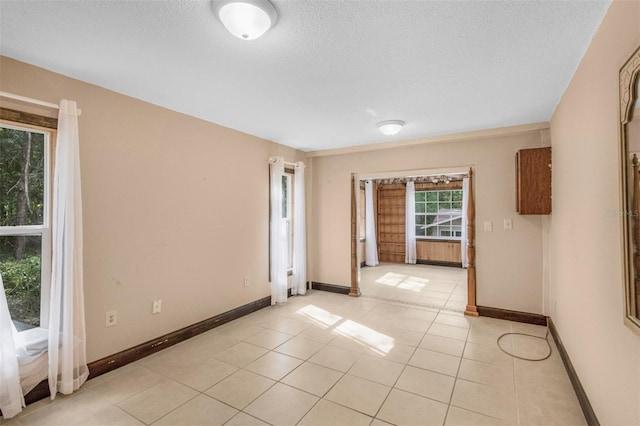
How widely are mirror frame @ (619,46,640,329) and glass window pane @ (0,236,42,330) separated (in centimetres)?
348

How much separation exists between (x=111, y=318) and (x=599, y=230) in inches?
138

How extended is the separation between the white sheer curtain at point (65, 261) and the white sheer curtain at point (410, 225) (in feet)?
22.1

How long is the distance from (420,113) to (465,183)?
439 cm

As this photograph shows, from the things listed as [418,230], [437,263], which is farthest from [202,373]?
[418,230]

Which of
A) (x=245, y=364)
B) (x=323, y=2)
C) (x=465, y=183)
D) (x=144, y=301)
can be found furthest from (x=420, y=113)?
(x=465, y=183)

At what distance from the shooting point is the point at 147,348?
2852mm

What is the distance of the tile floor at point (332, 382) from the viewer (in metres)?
2.01

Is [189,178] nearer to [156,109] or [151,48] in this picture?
[156,109]

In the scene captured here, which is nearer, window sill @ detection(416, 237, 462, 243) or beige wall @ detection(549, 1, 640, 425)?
beige wall @ detection(549, 1, 640, 425)

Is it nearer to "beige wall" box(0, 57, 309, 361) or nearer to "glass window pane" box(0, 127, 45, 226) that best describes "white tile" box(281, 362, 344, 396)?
"beige wall" box(0, 57, 309, 361)

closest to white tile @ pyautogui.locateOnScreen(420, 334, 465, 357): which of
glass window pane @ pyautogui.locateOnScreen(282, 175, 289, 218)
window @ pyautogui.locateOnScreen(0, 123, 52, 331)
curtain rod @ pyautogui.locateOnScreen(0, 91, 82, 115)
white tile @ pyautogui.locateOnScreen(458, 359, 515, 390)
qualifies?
white tile @ pyautogui.locateOnScreen(458, 359, 515, 390)

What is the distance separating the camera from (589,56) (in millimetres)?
1915

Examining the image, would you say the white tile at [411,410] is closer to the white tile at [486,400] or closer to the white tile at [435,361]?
the white tile at [486,400]

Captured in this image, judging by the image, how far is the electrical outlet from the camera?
258 cm
